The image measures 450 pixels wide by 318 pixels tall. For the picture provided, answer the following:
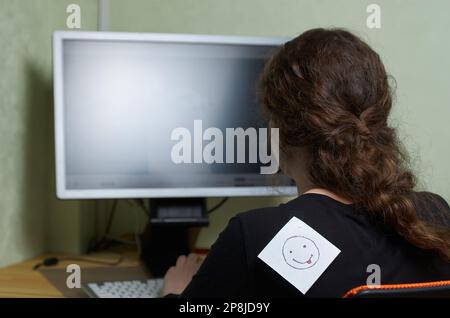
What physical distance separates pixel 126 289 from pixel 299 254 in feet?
1.54

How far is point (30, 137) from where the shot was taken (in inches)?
47.1

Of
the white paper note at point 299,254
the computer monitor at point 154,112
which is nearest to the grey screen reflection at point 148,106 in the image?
the computer monitor at point 154,112

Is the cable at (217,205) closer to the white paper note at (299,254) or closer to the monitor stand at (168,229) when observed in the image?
the monitor stand at (168,229)

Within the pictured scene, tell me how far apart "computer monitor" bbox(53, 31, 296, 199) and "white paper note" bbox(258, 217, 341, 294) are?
50 centimetres

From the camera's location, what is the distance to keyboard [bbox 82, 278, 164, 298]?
0.93 metres

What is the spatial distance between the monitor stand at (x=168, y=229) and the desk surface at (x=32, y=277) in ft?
0.27

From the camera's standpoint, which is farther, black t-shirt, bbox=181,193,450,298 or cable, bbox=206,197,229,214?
cable, bbox=206,197,229,214

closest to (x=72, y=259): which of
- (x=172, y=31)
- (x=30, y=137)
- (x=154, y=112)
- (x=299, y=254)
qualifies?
(x=30, y=137)

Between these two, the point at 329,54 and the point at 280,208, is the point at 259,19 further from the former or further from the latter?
the point at 280,208

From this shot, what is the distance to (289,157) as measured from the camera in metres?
0.76

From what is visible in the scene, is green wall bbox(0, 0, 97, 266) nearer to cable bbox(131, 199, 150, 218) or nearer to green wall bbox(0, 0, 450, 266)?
green wall bbox(0, 0, 450, 266)

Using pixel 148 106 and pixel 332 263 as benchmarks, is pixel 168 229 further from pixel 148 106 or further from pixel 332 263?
pixel 332 263

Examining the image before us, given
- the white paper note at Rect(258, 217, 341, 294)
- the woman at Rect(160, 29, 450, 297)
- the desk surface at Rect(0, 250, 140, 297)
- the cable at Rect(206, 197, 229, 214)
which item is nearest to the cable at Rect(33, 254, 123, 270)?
the desk surface at Rect(0, 250, 140, 297)
